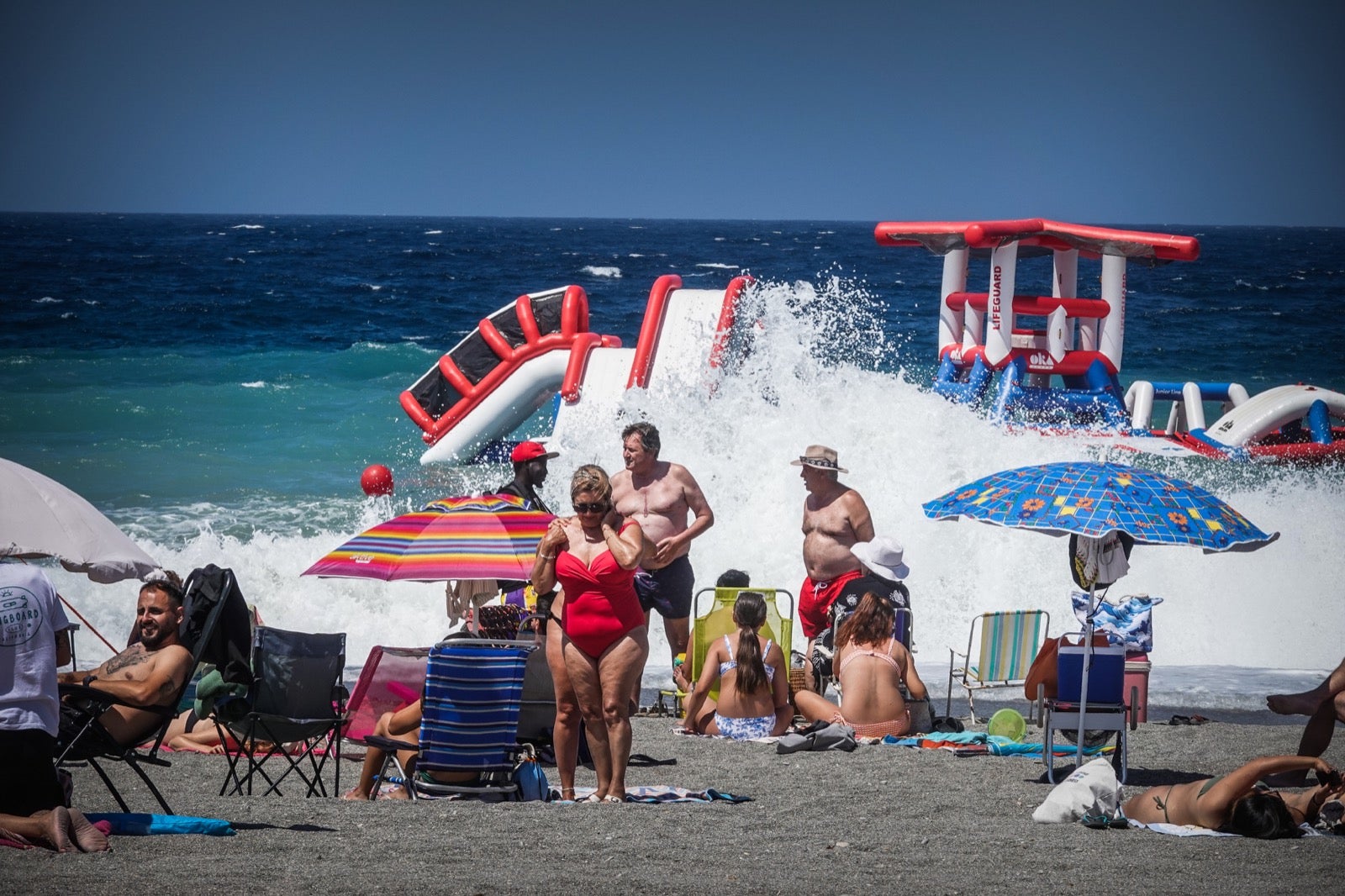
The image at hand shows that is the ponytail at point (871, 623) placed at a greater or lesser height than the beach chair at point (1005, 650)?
greater

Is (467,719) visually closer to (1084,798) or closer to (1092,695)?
(1084,798)

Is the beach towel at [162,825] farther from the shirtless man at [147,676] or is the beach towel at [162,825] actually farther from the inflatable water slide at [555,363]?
the inflatable water slide at [555,363]

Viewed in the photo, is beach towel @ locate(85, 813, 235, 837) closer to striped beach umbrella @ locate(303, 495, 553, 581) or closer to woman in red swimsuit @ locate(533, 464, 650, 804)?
woman in red swimsuit @ locate(533, 464, 650, 804)

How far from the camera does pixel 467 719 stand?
5363 millimetres

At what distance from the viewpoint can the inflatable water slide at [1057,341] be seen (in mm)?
12977

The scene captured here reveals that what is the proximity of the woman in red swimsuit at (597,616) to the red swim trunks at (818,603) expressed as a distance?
2.28 metres

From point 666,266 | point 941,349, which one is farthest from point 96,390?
point 666,266

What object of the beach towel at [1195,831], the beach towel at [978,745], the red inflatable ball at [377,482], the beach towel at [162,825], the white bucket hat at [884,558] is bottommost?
the beach towel at [978,745]

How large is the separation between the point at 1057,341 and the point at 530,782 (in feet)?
29.2

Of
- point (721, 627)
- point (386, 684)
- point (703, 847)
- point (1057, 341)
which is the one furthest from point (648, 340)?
point (703, 847)

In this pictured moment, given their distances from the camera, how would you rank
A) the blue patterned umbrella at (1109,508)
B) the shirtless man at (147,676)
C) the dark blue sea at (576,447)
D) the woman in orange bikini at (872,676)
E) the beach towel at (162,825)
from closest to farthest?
1. the beach towel at (162,825)
2. the shirtless man at (147,676)
3. the blue patterned umbrella at (1109,508)
4. the woman in orange bikini at (872,676)
5. the dark blue sea at (576,447)

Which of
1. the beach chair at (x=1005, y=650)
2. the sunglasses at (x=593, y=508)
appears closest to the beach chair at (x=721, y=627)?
the beach chair at (x=1005, y=650)

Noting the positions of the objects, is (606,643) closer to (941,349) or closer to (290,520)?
(941,349)

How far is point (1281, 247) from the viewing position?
84688mm
